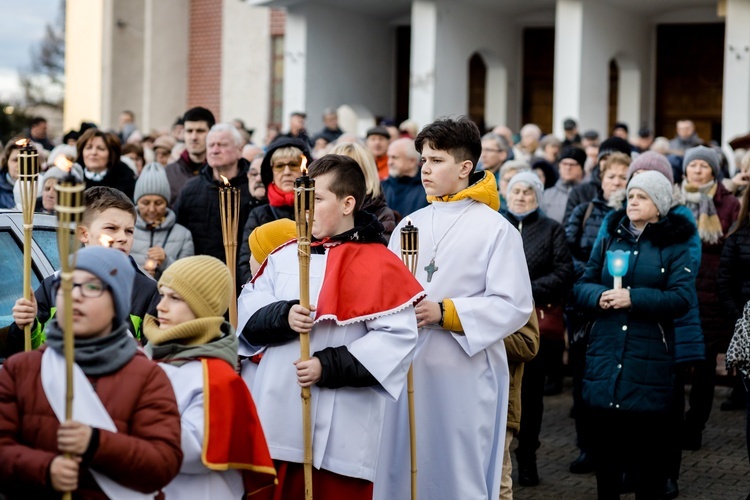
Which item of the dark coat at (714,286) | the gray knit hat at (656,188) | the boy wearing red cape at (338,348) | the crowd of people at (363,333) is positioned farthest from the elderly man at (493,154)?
the boy wearing red cape at (338,348)

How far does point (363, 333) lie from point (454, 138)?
1059 mm

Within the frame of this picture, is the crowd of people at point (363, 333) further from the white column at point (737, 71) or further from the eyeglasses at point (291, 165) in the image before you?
the white column at point (737, 71)

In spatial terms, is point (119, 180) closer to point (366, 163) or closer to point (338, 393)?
point (366, 163)

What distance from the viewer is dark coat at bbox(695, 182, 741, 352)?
842 centimetres

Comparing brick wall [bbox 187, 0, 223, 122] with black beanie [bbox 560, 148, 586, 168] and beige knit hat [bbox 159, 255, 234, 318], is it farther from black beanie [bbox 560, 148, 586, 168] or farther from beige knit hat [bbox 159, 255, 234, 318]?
beige knit hat [bbox 159, 255, 234, 318]

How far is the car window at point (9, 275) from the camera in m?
5.10

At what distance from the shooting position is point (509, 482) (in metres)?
5.95

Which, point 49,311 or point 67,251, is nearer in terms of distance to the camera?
point 67,251

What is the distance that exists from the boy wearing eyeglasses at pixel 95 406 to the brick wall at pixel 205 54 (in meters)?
22.5

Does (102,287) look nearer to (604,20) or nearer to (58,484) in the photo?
(58,484)

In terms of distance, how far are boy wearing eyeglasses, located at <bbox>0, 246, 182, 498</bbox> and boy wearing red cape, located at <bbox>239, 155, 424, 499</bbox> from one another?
3.30 feet

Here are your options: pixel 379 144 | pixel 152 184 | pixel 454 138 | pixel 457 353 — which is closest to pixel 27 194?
pixel 454 138

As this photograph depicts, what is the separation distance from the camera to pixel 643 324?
6328 millimetres

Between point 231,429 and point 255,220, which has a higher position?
point 255,220
